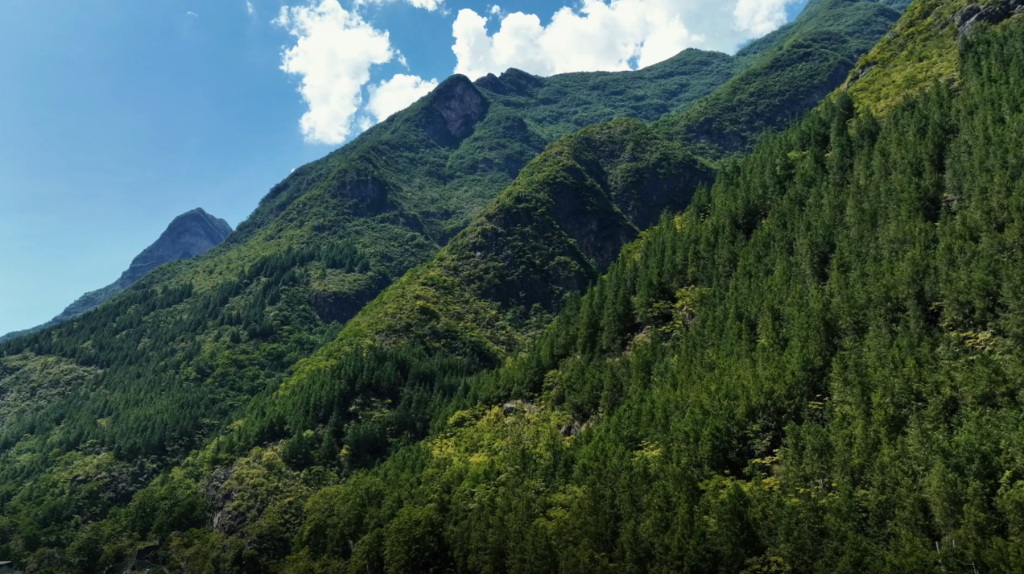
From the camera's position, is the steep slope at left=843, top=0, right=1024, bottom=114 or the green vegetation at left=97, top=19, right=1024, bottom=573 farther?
the steep slope at left=843, top=0, right=1024, bottom=114

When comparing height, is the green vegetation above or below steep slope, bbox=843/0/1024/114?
below

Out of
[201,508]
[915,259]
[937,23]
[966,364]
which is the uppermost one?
[937,23]

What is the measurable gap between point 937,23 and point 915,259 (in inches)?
4389

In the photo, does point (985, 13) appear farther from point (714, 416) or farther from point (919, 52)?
point (714, 416)

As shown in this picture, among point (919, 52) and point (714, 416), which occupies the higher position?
point (919, 52)

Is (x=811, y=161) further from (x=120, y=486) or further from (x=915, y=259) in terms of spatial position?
(x=120, y=486)

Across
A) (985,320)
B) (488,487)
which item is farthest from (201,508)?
(985,320)

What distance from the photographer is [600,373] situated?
113938mm

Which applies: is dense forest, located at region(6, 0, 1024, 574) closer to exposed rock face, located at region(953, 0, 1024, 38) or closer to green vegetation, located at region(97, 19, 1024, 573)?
green vegetation, located at region(97, 19, 1024, 573)

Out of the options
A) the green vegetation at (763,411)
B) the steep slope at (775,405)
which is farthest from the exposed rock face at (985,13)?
the green vegetation at (763,411)

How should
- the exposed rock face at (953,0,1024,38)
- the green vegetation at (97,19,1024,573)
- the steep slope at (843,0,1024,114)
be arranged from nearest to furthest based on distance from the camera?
the green vegetation at (97,19,1024,573) → the exposed rock face at (953,0,1024,38) → the steep slope at (843,0,1024,114)


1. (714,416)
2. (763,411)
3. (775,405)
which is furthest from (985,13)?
(714,416)

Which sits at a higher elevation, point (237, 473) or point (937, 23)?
point (937, 23)

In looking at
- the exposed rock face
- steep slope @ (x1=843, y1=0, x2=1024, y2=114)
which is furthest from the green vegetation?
the exposed rock face
